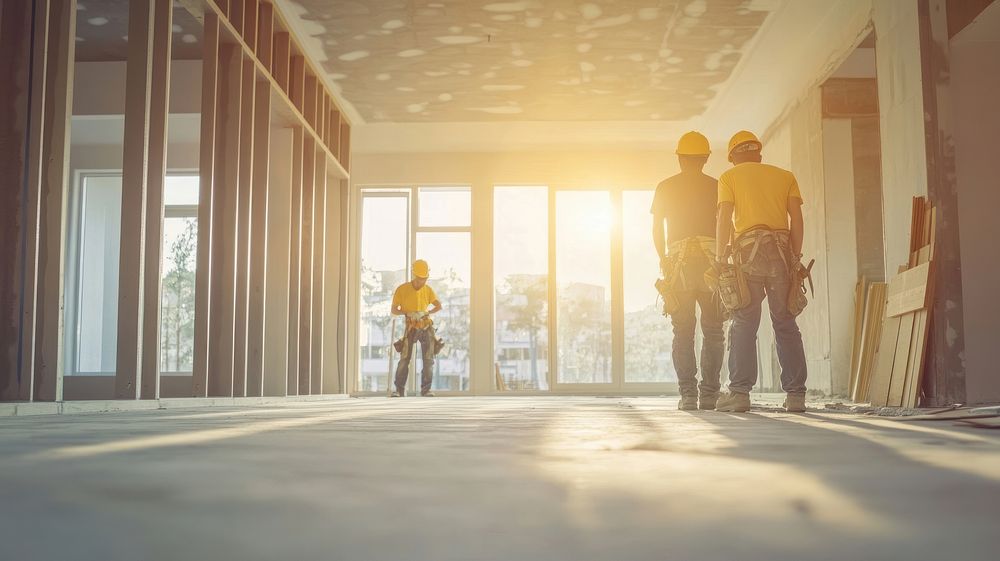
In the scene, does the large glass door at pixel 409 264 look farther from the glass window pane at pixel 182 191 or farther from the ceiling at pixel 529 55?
the glass window pane at pixel 182 191

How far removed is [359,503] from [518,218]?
10.9 metres

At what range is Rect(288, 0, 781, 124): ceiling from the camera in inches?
280

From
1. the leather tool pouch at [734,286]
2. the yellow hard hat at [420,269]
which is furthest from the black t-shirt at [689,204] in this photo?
the yellow hard hat at [420,269]

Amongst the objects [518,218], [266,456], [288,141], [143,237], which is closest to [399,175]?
[518,218]

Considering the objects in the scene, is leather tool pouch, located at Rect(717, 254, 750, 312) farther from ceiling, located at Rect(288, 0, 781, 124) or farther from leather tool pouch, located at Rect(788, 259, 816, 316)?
ceiling, located at Rect(288, 0, 781, 124)

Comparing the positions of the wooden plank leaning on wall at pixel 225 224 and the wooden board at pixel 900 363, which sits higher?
the wooden plank leaning on wall at pixel 225 224

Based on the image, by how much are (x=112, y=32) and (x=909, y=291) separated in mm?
7093

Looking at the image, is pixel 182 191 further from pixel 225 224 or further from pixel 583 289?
pixel 225 224

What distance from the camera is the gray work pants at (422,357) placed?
380 inches

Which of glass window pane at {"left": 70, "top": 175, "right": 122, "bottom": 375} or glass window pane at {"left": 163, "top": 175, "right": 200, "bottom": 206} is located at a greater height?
glass window pane at {"left": 163, "top": 175, "right": 200, "bottom": 206}

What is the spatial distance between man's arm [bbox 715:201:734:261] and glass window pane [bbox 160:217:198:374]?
8279mm

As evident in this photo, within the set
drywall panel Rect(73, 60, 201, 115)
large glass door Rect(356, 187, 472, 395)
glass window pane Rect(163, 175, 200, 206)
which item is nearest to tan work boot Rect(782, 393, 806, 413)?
drywall panel Rect(73, 60, 201, 115)

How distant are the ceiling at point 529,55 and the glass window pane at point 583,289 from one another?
1.67m

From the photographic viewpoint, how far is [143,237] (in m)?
4.34
